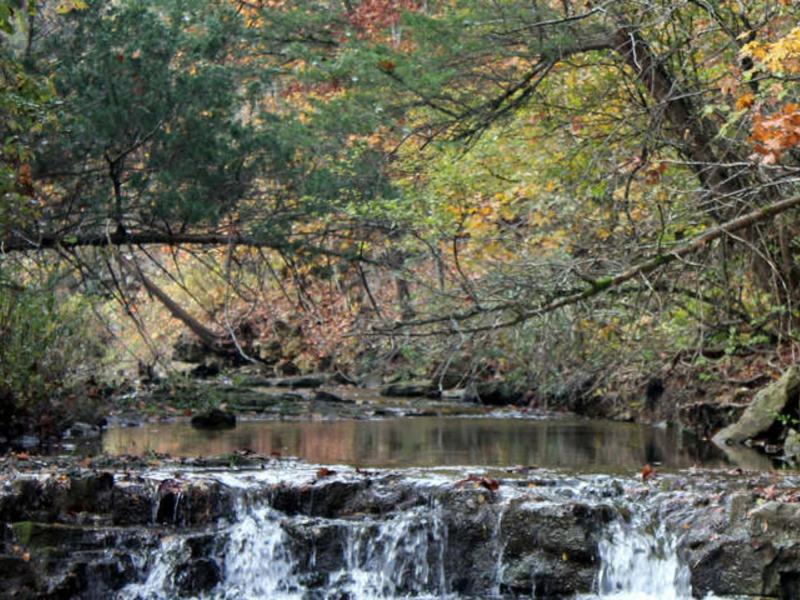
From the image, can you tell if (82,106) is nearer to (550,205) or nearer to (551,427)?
(550,205)

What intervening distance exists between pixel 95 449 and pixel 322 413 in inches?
218

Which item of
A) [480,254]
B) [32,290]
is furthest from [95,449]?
[480,254]

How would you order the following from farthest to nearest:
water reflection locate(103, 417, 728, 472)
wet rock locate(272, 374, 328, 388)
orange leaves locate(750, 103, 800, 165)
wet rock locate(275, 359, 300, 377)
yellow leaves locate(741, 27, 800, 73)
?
wet rock locate(275, 359, 300, 377) → wet rock locate(272, 374, 328, 388) → water reflection locate(103, 417, 728, 472) → yellow leaves locate(741, 27, 800, 73) → orange leaves locate(750, 103, 800, 165)

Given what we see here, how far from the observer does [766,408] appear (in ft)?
41.6

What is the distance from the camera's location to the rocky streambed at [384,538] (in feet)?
25.1

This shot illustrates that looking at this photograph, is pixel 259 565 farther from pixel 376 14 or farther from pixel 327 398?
pixel 376 14

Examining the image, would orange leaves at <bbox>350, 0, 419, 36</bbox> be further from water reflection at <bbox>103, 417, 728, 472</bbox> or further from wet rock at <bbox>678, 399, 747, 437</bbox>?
wet rock at <bbox>678, 399, 747, 437</bbox>

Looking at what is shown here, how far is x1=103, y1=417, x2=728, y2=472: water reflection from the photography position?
11.1 metres

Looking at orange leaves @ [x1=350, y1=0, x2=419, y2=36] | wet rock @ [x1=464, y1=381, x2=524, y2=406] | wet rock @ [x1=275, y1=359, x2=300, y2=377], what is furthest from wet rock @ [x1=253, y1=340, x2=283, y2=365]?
orange leaves @ [x1=350, y1=0, x2=419, y2=36]

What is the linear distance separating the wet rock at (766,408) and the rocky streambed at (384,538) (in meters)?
4.01

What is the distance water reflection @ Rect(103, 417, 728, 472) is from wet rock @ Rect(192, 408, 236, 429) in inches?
7.0

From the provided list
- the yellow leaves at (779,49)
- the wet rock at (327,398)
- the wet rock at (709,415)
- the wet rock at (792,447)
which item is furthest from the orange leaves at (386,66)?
the wet rock at (327,398)

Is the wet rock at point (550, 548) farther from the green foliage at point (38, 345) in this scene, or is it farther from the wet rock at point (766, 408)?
the green foliage at point (38, 345)

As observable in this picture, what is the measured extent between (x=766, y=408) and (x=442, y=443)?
3.87m
